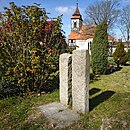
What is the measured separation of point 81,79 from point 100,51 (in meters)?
6.51

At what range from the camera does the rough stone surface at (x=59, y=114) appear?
3627 mm

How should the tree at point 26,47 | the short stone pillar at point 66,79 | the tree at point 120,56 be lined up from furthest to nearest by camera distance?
the tree at point 120,56 < the tree at point 26,47 < the short stone pillar at point 66,79

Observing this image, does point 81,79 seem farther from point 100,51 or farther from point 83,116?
point 100,51

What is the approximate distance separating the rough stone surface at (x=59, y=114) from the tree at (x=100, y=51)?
5823mm

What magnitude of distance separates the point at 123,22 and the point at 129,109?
109 feet

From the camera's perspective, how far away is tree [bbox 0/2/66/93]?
5.31 metres

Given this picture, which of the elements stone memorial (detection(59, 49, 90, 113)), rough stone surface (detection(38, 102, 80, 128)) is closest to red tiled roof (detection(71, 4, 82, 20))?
rough stone surface (detection(38, 102, 80, 128))

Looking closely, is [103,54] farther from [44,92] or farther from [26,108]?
[26,108]

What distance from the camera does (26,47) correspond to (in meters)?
5.49

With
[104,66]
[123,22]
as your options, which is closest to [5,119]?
[104,66]

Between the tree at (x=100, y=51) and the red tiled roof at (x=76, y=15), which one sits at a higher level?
the red tiled roof at (x=76, y=15)

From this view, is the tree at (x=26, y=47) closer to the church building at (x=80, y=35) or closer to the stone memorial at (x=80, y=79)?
the stone memorial at (x=80, y=79)

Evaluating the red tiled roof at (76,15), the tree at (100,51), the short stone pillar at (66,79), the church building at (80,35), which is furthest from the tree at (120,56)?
the red tiled roof at (76,15)

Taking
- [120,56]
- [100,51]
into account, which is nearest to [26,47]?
[100,51]
